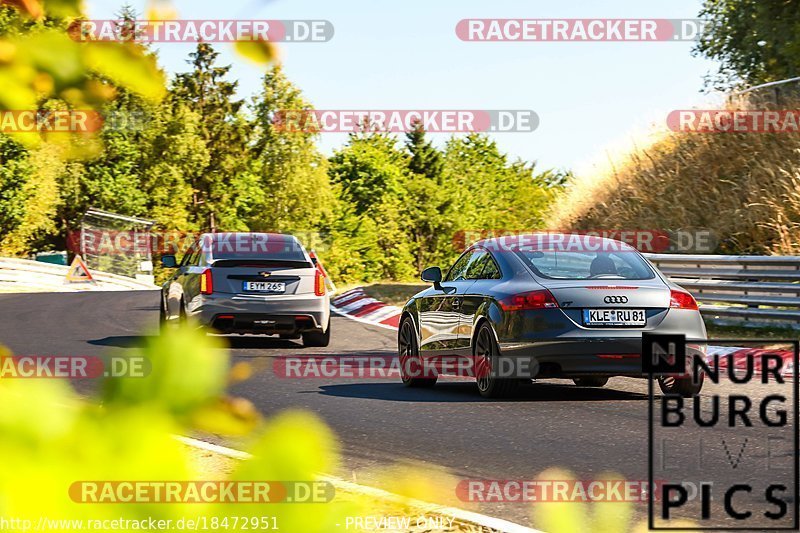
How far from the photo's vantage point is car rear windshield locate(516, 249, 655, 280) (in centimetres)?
1082

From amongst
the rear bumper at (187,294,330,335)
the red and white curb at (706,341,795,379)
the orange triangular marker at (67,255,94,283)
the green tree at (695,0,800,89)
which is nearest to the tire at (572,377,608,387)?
the red and white curb at (706,341,795,379)

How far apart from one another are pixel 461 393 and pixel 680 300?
7.53 feet

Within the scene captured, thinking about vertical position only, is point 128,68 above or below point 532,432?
above

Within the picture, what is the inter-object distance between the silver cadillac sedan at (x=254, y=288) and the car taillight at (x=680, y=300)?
22.1 feet

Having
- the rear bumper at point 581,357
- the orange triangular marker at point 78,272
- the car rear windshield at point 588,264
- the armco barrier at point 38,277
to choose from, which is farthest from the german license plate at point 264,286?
the orange triangular marker at point 78,272

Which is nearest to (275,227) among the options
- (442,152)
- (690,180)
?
(442,152)

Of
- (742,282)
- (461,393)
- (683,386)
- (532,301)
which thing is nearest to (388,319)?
(742,282)

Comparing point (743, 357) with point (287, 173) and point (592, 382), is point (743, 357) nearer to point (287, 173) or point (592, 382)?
point (592, 382)

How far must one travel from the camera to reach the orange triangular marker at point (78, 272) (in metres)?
43.9

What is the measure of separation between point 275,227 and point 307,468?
3246 inches

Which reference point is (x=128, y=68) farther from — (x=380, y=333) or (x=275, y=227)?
(x=275, y=227)

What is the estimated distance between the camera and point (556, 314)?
411 inches

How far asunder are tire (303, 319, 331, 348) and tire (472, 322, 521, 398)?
5751 mm

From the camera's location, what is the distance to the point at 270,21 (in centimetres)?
169
